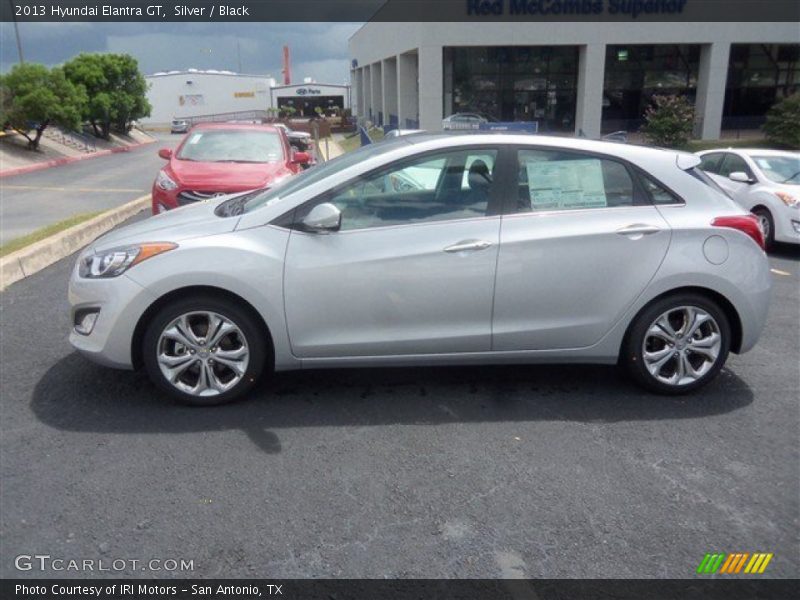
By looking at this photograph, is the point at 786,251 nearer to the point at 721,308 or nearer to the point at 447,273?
the point at 721,308

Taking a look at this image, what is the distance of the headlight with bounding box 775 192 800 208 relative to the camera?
9.45 m

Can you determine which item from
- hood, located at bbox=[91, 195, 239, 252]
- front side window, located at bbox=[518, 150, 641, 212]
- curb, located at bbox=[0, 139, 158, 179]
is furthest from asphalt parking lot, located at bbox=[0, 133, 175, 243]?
front side window, located at bbox=[518, 150, 641, 212]

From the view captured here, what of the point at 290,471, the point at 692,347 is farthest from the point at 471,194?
the point at 290,471

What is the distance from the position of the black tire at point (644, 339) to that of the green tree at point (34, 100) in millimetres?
30069

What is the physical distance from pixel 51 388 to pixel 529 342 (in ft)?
10.3

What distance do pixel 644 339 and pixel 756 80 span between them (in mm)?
36141

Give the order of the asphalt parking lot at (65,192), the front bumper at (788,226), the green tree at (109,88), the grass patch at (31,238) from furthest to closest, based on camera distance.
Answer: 1. the green tree at (109,88)
2. the asphalt parking lot at (65,192)
3. the front bumper at (788,226)
4. the grass patch at (31,238)

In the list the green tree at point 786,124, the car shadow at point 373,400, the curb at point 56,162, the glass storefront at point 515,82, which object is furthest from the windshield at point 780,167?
the glass storefront at point 515,82

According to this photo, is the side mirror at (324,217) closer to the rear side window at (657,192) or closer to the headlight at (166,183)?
the rear side window at (657,192)

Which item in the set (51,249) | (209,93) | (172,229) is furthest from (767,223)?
(209,93)

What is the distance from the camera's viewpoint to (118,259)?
4.11 m

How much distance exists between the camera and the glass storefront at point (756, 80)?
33.9 metres

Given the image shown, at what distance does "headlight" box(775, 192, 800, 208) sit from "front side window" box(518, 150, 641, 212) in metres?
6.46

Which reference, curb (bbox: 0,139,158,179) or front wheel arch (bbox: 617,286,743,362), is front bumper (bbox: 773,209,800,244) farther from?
curb (bbox: 0,139,158,179)
